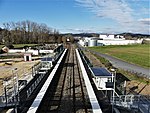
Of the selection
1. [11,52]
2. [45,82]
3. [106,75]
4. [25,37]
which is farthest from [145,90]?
[25,37]

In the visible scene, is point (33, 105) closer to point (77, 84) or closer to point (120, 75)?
point (77, 84)

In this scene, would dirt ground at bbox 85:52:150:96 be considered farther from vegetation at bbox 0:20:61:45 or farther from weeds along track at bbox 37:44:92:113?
vegetation at bbox 0:20:61:45

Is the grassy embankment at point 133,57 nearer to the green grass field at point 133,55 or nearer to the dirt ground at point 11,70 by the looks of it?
the green grass field at point 133,55

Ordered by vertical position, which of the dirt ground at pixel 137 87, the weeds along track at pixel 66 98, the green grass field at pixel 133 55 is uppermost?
the weeds along track at pixel 66 98

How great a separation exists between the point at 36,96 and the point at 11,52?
57.3 metres

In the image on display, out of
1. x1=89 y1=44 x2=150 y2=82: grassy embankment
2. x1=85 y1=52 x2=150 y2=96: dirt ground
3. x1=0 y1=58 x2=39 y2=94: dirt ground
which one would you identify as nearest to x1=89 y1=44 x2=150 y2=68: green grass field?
x1=89 y1=44 x2=150 y2=82: grassy embankment

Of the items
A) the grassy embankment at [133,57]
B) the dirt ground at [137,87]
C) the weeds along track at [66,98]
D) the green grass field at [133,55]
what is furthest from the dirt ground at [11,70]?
the green grass field at [133,55]

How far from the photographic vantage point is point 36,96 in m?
16.1

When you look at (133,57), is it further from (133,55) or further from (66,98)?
(66,98)

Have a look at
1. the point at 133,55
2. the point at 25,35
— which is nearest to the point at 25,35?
the point at 25,35

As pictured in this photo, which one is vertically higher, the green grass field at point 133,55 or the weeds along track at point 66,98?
the weeds along track at point 66,98

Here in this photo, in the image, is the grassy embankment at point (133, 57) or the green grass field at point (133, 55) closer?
the grassy embankment at point (133, 57)

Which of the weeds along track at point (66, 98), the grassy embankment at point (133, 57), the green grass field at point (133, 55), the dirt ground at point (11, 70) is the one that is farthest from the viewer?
the green grass field at point (133, 55)

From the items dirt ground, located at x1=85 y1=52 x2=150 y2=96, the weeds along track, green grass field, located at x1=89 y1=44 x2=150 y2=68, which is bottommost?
green grass field, located at x1=89 y1=44 x2=150 y2=68
